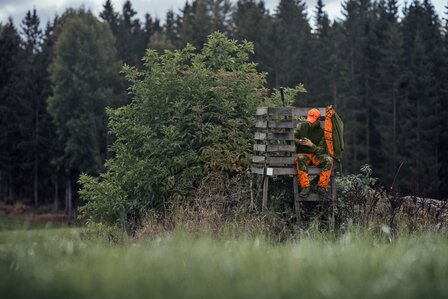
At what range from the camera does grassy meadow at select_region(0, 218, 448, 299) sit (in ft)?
13.4

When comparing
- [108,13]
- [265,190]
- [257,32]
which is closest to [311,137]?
[265,190]

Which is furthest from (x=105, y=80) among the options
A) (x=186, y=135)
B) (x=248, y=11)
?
(x=186, y=135)

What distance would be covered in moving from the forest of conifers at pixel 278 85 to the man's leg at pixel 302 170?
37.8 metres

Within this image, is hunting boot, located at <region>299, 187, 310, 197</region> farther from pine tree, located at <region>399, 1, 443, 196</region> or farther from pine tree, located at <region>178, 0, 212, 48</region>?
pine tree, located at <region>178, 0, 212, 48</region>

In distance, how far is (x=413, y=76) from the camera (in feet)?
179

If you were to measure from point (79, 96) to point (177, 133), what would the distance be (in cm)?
4588

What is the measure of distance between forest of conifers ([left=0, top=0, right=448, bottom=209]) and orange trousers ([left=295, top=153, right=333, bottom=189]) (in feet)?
123

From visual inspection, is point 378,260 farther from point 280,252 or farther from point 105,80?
point 105,80

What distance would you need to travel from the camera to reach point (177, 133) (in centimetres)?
1335

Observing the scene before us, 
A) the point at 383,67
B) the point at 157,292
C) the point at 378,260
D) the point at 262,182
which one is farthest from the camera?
the point at 383,67

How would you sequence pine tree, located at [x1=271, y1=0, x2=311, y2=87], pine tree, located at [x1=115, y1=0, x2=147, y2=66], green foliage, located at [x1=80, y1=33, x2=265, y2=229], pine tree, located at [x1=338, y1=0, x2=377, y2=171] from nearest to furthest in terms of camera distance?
green foliage, located at [x1=80, y1=33, x2=265, y2=229]
pine tree, located at [x1=338, y1=0, x2=377, y2=171]
pine tree, located at [x1=271, y1=0, x2=311, y2=87]
pine tree, located at [x1=115, y1=0, x2=147, y2=66]

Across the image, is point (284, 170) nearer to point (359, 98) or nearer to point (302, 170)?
point (302, 170)

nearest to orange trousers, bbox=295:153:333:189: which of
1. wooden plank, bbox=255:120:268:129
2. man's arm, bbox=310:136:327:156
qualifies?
man's arm, bbox=310:136:327:156

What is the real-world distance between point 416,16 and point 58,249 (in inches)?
2377
